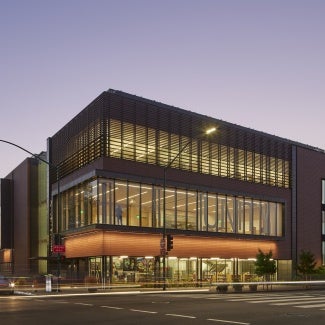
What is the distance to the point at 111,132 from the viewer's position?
4869 cm

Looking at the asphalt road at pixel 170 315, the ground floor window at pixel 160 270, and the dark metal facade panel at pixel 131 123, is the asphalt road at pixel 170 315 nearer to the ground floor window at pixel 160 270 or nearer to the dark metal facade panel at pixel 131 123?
the ground floor window at pixel 160 270

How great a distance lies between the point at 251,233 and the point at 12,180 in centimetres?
3934

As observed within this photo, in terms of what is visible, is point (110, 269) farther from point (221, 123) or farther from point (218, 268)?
point (221, 123)

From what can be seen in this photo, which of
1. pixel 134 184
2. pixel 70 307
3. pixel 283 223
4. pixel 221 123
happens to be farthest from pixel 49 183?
pixel 70 307

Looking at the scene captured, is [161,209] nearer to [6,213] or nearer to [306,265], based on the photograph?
[306,265]

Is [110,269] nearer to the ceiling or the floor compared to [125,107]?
nearer to the floor

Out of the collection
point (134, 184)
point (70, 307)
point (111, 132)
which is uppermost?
point (111, 132)

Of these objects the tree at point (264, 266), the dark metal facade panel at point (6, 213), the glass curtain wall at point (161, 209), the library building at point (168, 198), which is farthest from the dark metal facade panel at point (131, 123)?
the dark metal facade panel at point (6, 213)

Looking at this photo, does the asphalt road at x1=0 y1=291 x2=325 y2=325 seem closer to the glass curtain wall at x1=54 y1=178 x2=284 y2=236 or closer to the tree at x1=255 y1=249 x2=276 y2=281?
the glass curtain wall at x1=54 y1=178 x2=284 y2=236

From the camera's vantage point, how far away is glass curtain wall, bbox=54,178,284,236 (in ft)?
159

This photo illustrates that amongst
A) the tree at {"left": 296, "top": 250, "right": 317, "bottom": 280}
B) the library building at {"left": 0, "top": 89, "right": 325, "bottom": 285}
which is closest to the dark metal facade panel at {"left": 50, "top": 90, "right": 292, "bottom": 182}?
the library building at {"left": 0, "top": 89, "right": 325, "bottom": 285}

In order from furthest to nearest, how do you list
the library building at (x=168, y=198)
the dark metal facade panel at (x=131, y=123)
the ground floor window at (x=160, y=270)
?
the dark metal facade panel at (x=131, y=123), the library building at (x=168, y=198), the ground floor window at (x=160, y=270)

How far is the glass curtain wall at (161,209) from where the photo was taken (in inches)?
1905

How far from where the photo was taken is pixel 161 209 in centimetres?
5147
